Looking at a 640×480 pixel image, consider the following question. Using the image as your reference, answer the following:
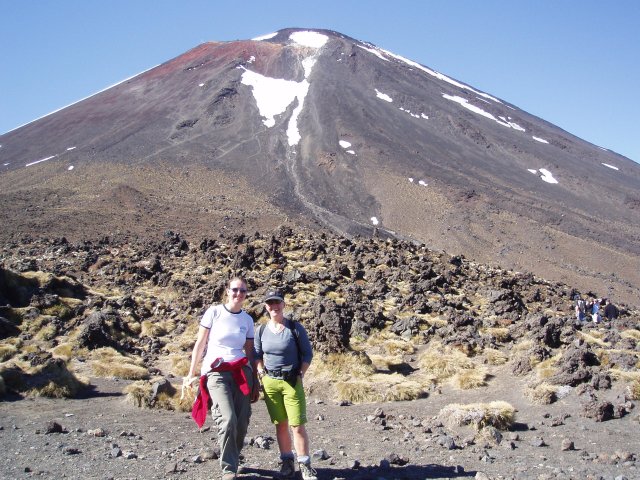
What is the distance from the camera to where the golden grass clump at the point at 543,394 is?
8211mm

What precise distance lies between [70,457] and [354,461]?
284 cm

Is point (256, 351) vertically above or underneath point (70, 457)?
above

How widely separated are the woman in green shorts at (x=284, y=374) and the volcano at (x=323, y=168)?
1044 inches

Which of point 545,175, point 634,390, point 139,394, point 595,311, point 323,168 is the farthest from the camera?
point 545,175

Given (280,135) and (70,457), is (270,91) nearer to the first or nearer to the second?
(280,135)

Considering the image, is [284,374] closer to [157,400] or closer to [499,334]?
[157,400]

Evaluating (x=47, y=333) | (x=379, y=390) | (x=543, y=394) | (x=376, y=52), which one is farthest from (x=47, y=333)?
(x=376, y=52)

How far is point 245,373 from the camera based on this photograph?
505cm

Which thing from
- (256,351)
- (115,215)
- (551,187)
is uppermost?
(551,187)

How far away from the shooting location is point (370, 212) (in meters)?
54.0

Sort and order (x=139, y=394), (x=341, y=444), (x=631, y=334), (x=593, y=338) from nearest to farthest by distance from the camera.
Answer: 1. (x=341, y=444)
2. (x=139, y=394)
3. (x=593, y=338)
4. (x=631, y=334)

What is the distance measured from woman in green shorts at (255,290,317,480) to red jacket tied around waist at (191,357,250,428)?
0.95 feet

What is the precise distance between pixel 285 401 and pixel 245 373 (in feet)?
1.51

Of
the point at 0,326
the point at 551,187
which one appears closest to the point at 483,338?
the point at 0,326
